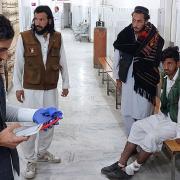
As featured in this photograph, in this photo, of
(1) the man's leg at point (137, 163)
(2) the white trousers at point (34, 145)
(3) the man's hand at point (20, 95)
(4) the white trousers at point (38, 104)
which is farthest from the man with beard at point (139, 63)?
(3) the man's hand at point (20, 95)

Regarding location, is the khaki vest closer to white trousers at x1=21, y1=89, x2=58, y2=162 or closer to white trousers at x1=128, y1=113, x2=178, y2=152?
white trousers at x1=21, y1=89, x2=58, y2=162

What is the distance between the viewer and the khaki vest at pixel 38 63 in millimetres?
3277

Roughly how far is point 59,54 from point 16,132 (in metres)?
1.88

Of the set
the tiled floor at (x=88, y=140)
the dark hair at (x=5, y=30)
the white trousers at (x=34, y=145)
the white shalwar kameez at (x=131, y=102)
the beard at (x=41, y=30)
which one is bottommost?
the tiled floor at (x=88, y=140)

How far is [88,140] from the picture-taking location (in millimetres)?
4426

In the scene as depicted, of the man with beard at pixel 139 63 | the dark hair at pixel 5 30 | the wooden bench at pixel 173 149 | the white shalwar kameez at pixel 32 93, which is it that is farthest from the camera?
the man with beard at pixel 139 63

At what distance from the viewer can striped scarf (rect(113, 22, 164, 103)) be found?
11.6ft

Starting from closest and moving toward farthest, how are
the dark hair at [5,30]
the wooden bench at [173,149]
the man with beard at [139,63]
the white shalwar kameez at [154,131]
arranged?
the dark hair at [5,30]
the wooden bench at [173,149]
the white shalwar kameez at [154,131]
the man with beard at [139,63]

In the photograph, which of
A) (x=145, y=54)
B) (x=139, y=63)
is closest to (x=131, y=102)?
(x=139, y=63)

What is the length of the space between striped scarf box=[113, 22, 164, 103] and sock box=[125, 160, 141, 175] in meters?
0.72

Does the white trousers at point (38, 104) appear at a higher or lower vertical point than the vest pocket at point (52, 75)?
lower

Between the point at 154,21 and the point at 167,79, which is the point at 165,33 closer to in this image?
the point at 154,21

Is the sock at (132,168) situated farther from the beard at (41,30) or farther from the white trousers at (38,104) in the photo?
the beard at (41,30)

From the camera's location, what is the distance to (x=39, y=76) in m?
3.33
